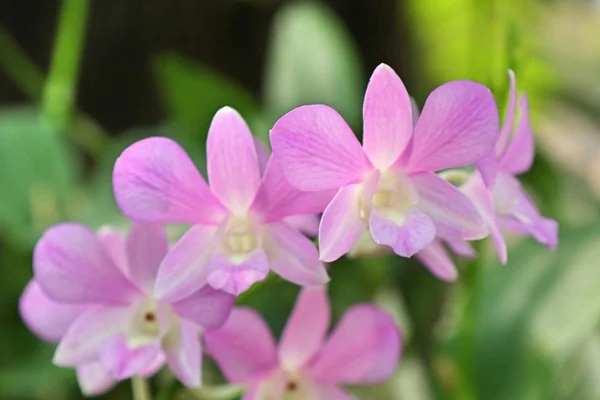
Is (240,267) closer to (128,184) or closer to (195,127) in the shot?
(128,184)

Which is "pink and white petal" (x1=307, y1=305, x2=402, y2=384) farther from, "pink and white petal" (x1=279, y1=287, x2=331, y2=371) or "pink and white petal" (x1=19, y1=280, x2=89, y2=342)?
"pink and white petal" (x1=19, y1=280, x2=89, y2=342)

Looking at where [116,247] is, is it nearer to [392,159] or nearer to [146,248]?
[146,248]

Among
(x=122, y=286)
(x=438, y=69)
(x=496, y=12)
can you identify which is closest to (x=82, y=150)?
(x=438, y=69)

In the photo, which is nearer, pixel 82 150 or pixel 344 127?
pixel 344 127

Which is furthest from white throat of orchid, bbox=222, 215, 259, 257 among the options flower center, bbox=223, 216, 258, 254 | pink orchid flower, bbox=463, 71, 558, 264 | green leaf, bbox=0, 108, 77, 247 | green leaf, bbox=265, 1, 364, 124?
green leaf, bbox=265, 1, 364, 124

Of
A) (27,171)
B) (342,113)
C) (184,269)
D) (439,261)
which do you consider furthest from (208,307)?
(342,113)

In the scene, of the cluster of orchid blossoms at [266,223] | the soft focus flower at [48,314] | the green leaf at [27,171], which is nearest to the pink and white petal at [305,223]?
the cluster of orchid blossoms at [266,223]

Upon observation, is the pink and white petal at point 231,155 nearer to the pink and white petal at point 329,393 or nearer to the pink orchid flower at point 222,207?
the pink orchid flower at point 222,207
